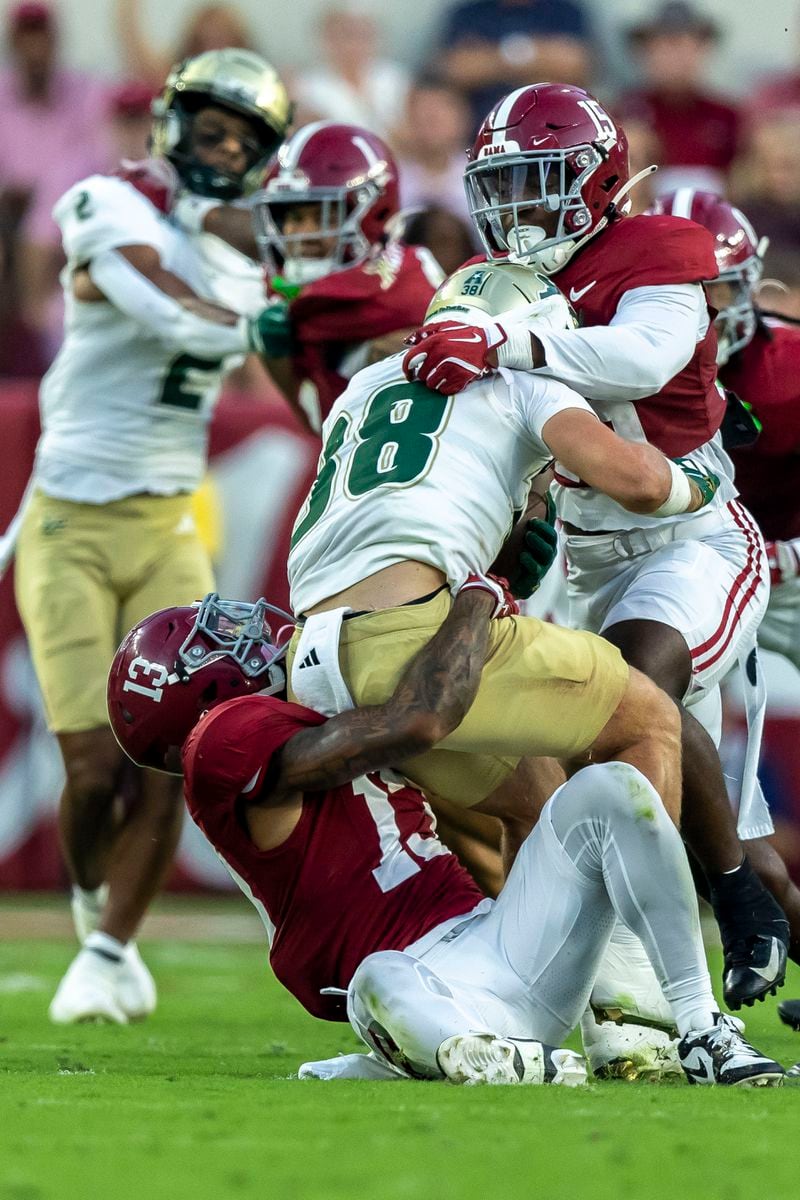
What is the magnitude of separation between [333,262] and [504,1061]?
8.68 ft

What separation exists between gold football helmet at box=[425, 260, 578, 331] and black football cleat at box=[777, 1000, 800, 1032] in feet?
6.23

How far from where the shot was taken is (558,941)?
358 centimetres

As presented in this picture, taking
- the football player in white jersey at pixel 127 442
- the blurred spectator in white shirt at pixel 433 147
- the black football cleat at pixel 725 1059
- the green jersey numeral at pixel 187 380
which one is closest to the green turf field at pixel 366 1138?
the black football cleat at pixel 725 1059

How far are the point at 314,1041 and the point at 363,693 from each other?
1.63 metres

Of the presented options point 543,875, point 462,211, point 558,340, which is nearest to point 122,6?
point 462,211

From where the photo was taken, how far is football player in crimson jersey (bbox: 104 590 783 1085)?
352 cm

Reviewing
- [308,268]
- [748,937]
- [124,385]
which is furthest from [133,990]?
[748,937]

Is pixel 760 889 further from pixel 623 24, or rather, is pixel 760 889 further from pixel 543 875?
pixel 623 24

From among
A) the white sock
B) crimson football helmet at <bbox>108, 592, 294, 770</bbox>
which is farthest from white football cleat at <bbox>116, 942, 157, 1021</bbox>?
crimson football helmet at <bbox>108, 592, 294, 770</bbox>

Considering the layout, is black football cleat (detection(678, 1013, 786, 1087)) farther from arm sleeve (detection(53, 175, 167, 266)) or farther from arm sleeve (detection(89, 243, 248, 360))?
arm sleeve (detection(53, 175, 167, 266))

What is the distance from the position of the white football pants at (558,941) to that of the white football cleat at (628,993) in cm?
32

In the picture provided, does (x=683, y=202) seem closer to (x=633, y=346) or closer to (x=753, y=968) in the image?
(x=633, y=346)

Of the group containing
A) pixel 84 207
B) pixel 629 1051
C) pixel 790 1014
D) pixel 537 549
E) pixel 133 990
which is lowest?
pixel 133 990

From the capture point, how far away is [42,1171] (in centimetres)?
274
